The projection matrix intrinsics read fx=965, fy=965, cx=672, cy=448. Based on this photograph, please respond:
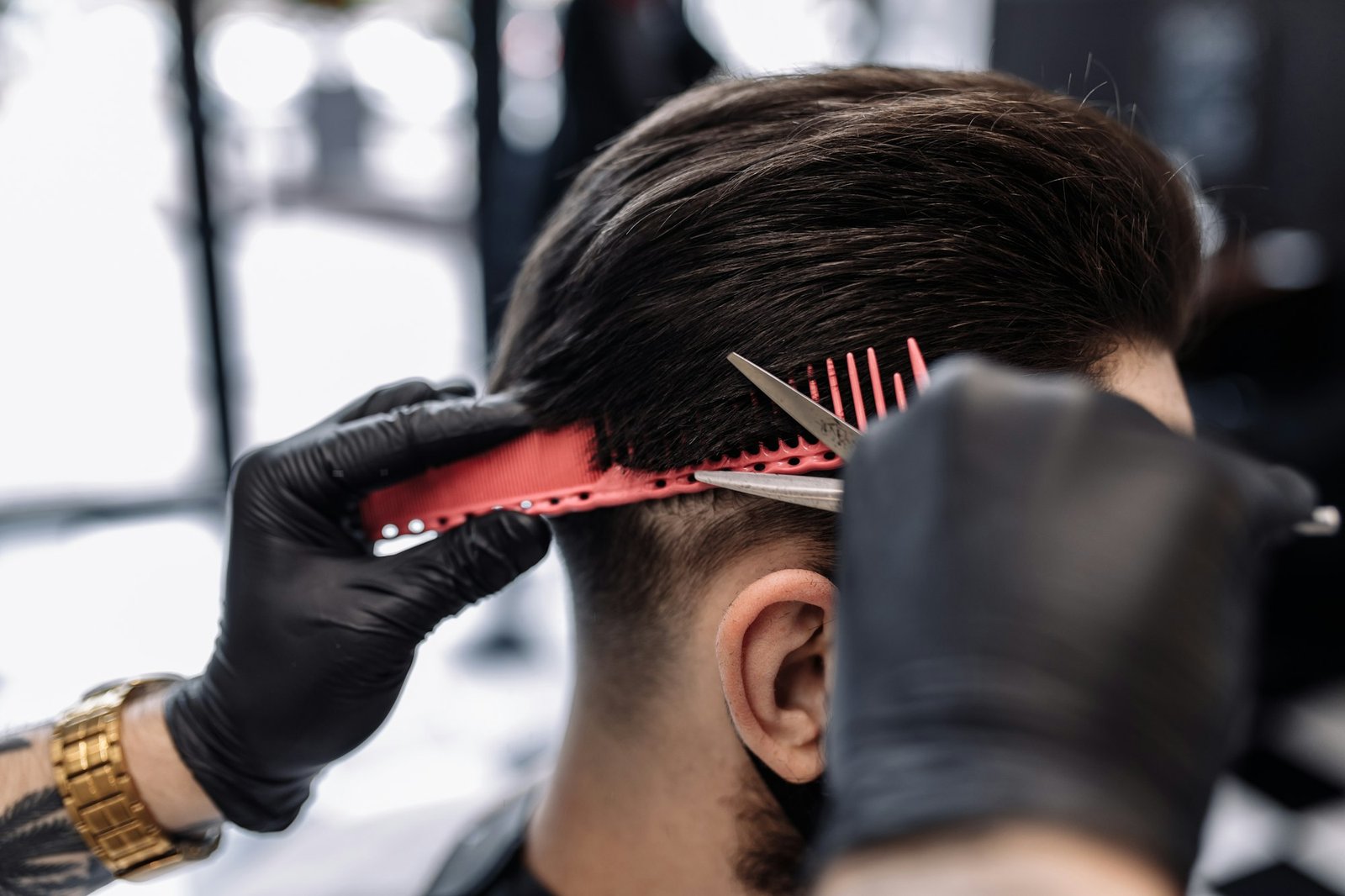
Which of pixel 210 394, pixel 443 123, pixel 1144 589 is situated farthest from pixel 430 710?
pixel 443 123

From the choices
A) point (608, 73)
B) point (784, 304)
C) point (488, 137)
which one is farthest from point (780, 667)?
point (488, 137)

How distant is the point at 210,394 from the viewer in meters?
4.06

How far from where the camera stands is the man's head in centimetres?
83

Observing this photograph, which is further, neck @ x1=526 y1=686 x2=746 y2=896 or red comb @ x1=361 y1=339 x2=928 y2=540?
neck @ x1=526 y1=686 x2=746 y2=896

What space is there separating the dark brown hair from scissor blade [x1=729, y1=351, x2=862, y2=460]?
0.08 ft

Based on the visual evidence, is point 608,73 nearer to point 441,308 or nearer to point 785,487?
point 785,487

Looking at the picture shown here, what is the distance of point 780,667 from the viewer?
34.0 inches

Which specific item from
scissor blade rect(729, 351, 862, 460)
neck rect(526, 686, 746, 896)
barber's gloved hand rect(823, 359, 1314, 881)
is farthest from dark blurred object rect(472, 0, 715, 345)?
barber's gloved hand rect(823, 359, 1314, 881)

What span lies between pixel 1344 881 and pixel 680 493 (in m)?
1.97

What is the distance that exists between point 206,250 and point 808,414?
147 inches

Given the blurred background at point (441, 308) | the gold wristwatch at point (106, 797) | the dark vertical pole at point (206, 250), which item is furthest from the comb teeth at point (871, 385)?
the dark vertical pole at point (206, 250)

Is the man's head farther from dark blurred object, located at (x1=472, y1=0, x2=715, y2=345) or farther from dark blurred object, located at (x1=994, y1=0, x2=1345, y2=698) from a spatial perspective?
dark blurred object, located at (x1=994, y1=0, x2=1345, y2=698)

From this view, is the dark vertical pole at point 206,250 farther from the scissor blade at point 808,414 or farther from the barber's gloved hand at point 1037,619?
the barber's gloved hand at point 1037,619

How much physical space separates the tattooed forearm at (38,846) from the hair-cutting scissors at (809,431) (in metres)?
0.80
